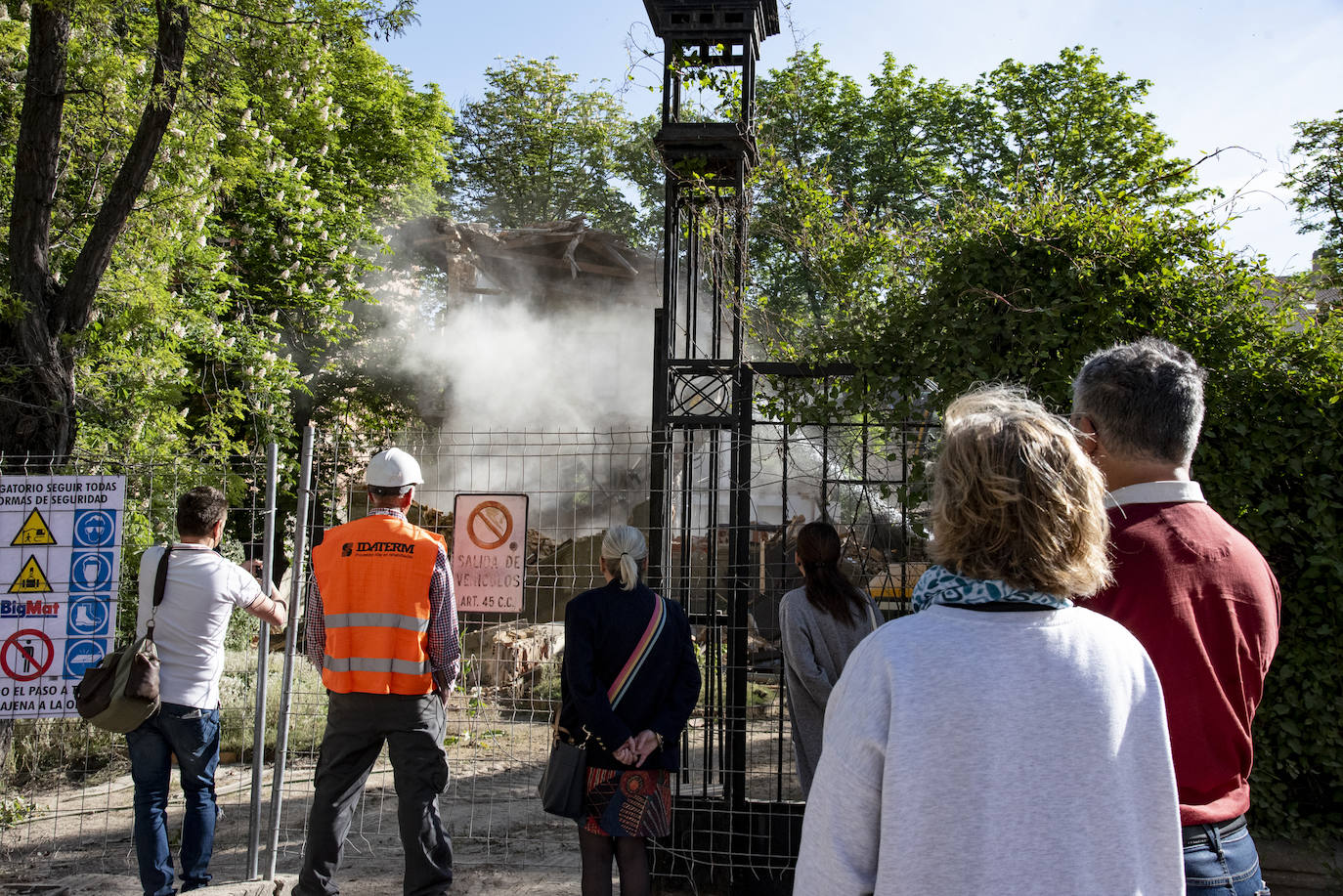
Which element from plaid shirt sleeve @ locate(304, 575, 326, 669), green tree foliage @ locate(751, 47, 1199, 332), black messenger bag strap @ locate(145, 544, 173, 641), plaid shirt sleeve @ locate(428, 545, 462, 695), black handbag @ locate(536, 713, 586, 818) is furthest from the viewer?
green tree foliage @ locate(751, 47, 1199, 332)

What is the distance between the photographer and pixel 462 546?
203 inches

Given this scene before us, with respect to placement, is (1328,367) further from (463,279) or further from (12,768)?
(463,279)

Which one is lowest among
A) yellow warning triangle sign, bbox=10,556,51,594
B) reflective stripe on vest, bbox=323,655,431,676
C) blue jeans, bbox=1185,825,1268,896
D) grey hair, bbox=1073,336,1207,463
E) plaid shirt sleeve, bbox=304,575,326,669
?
blue jeans, bbox=1185,825,1268,896

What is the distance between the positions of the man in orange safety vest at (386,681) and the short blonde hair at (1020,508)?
296 cm

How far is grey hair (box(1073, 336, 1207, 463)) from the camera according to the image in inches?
86.1

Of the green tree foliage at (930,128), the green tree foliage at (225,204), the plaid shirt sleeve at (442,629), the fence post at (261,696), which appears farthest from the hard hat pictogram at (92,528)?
the green tree foliage at (930,128)

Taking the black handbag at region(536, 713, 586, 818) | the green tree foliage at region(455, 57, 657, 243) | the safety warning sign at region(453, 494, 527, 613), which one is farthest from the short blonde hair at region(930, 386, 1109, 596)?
the green tree foliage at region(455, 57, 657, 243)

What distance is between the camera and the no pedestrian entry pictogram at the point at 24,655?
17.5 ft

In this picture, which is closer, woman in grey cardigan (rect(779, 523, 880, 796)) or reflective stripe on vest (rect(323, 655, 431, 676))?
reflective stripe on vest (rect(323, 655, 431, 676))

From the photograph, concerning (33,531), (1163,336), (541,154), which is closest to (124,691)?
(33,531)

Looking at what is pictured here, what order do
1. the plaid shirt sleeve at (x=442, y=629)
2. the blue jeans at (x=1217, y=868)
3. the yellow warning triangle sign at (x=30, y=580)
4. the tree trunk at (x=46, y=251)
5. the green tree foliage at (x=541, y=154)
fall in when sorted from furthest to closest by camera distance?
the green tree foliage at (x=541, y=154) → the tree trunk at (x=46, y=251) → the yellow warning triangle sign at (x=30, y=580) → the plaid shirt sleeve at (x=442, y=629) → the blue jeans at (x=1217, y=868)

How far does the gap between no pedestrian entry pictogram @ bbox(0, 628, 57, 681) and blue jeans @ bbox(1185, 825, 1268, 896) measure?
5.60 m

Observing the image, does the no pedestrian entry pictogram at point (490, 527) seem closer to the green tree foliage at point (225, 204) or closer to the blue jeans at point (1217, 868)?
the green tree foliage at point (225, 204)

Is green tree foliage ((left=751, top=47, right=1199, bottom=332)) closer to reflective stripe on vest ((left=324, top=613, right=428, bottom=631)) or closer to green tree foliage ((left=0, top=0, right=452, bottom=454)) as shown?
Result: green tree foliage ((left=0, top=0, right=452, bottom=454))
